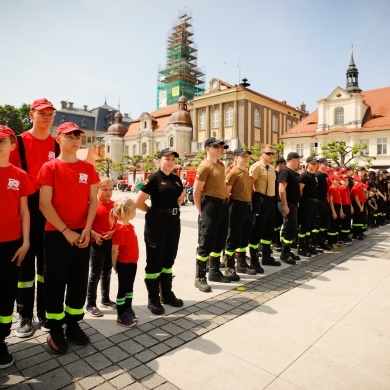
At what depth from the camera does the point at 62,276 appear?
9.75 feet

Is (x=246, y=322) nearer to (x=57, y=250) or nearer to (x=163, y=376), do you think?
(x=163, y=376)

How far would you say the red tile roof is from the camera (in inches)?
1389

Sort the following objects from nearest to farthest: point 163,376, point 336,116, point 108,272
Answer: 1. point 163,376
2. point 108,272
3. point 336,116

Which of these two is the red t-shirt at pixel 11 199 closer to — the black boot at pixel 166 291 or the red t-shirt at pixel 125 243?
the red t-shirt at pixel 125 243

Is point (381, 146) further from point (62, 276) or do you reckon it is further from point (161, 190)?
point (62, 276)

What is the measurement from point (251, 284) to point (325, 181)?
3774 mm

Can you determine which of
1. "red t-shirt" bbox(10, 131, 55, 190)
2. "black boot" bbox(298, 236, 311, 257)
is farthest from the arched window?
"red t-shirt" bbox(10, 131, 55, 190)

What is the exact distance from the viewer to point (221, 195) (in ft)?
15.6

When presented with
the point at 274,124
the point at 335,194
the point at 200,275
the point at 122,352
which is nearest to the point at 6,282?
the point at 122,352

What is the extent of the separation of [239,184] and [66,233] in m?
3.18

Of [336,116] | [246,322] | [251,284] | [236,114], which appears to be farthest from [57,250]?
[236,114]

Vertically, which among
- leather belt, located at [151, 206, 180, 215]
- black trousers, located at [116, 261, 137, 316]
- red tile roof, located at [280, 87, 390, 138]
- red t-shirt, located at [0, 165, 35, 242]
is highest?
red tile roof, located at [280, 87, 390, 138]

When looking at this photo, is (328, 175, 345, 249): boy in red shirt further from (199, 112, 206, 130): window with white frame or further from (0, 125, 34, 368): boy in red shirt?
(199, 112, 206, 130): window with white frame

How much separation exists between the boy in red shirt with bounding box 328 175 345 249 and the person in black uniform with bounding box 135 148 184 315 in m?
5.31
